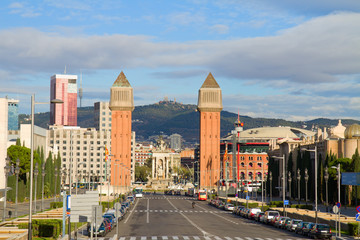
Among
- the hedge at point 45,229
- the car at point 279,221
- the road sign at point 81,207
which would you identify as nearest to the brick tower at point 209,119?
the car at point 279,221

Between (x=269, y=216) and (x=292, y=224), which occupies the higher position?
(x=292, y=224)

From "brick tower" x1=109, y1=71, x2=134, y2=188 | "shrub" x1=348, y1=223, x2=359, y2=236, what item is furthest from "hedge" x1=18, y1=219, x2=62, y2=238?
"brick tower" x1=109, y1=71, x2=134, y2=188

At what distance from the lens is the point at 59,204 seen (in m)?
80.0

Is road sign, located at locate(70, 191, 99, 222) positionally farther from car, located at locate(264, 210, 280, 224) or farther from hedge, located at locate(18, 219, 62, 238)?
car, located at locate(264, 210, 280, 224)

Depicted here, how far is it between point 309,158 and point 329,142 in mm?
6152

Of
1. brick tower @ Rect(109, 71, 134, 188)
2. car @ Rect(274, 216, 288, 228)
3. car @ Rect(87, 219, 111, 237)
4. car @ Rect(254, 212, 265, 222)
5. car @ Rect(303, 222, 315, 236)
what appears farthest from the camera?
brick tower @ Rect(109, 71, 134, 188)

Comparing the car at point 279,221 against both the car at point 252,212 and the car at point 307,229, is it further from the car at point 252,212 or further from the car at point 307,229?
the car at point 252,212

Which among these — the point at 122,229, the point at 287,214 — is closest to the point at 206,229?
the point at 122,229

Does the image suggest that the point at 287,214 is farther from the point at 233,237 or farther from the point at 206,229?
the point at 233,237

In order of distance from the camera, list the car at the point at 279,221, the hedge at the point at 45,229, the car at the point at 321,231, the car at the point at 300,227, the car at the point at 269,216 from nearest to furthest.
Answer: the hedge at the point at 45,229 → the car at the point at 321,231 → the car at the point at 300,227 → the car at the point at 279,221 → the car at the point at 269,216

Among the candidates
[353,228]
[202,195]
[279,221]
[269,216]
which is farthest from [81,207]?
[202,195]

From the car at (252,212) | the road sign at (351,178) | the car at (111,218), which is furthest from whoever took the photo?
the road sign at (351,178)

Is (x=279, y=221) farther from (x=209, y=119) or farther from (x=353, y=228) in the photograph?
(x=209, y=119)

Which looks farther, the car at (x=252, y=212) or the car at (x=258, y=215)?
the car at (x=252, y=212)
